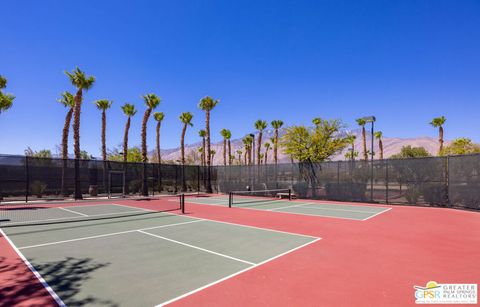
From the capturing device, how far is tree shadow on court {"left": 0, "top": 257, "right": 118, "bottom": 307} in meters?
4.28

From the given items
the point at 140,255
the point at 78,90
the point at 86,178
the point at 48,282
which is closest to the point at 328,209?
the point at 140,255

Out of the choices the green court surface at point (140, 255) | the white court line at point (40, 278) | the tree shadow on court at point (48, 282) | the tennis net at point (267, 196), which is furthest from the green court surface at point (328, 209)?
the white court line at point (40, 278)

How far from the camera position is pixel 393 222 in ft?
38.6

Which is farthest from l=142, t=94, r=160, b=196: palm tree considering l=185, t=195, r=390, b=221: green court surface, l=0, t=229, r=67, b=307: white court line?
l=0, t=229, r=67, b=307: white court line

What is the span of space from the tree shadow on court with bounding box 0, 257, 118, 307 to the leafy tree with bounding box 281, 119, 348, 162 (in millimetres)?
26112

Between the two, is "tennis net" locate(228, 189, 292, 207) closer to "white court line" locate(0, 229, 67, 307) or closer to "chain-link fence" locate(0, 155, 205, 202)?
"chain-link fence" locate(0, 155, 205, 202)

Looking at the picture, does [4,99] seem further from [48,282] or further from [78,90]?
[48,282]

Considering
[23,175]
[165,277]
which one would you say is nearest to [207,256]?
[165,277]

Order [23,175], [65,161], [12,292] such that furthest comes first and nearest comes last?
[65,161] < [23,175] < [12,292]

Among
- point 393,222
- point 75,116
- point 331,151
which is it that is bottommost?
point 393,222

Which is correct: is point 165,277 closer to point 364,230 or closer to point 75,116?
point 364,230

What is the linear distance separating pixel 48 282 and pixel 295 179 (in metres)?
21.6

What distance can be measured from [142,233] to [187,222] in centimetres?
249

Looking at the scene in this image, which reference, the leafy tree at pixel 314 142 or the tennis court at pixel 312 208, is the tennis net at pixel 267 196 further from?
the leafy tree at pixel 314 142
